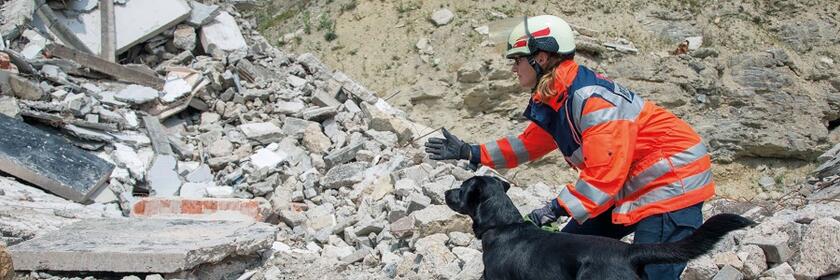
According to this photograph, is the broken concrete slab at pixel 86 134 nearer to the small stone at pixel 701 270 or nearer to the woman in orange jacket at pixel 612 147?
the woman in orange jacket at pixel 612 147

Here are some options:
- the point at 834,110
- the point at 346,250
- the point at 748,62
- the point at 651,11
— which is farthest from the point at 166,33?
the point at 834,110

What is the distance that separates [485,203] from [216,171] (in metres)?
5.16

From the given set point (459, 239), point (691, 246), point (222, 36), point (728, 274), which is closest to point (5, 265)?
point (459, 239)

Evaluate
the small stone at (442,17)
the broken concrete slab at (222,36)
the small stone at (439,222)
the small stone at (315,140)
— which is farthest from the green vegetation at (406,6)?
the small stone at (439,222)

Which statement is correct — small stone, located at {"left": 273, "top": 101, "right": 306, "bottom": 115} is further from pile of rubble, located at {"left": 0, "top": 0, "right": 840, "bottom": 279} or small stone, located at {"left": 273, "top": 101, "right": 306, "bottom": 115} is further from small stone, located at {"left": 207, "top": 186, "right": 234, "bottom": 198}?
small stone, located at {"left": 207, "top": 186, "right": 234, "bottom": 198}

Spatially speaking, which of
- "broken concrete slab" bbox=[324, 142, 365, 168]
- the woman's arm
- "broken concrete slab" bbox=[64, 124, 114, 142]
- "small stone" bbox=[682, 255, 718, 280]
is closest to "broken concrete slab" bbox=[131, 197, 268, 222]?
"broken concrete slab" bbox=[64, 124, 114, 142]

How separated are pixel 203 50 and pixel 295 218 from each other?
15.6 ft

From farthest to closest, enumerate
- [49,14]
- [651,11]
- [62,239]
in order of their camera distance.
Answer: [651,11] < [49,14] < [62,239]

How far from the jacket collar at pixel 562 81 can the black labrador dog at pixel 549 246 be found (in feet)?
1.61

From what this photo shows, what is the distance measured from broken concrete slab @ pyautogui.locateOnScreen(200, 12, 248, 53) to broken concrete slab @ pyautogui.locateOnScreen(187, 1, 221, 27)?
0.07 metres

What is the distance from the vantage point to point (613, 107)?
10.7 ft

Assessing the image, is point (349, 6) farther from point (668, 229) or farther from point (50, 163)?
point (668, 229)

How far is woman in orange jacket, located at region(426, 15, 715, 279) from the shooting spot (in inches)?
128

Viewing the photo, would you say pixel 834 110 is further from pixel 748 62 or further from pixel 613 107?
pixel 613 107
